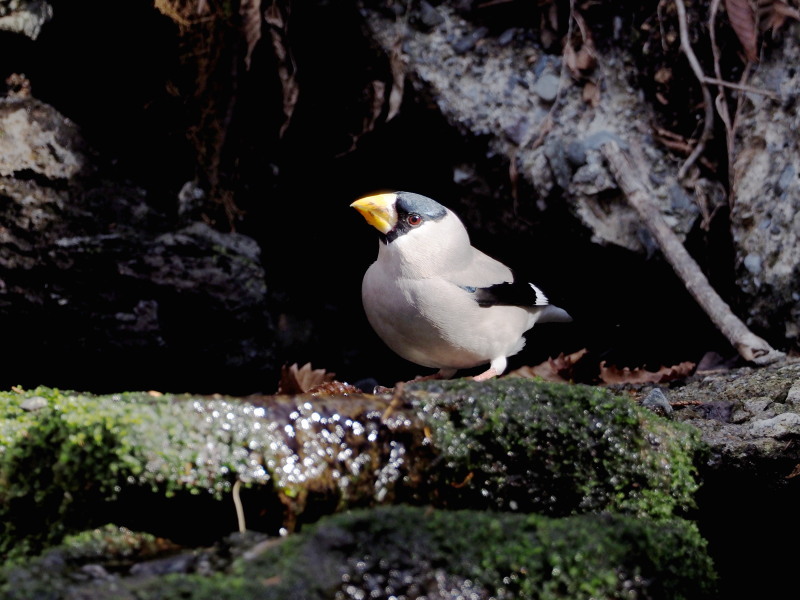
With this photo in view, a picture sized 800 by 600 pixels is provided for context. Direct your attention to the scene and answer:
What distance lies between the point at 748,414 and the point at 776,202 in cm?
199

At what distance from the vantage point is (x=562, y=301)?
231 inches

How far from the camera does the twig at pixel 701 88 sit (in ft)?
17.4

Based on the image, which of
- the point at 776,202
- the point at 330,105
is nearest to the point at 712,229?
the point at 776,202

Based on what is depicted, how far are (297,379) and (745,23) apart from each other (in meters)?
3.70

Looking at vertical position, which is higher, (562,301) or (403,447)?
(562,301)

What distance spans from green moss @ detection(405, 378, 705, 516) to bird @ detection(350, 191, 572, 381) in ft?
4.57

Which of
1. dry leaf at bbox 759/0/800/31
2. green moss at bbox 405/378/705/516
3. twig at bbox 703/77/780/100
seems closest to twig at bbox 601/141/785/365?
twig at bbox 703/77/780/100

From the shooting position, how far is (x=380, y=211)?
463 centimetres

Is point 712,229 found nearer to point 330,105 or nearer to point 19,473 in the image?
point 330,105

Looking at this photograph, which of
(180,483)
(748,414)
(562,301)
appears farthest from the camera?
(562,301)

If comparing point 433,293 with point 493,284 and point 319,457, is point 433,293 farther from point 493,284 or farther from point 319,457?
point 319,457

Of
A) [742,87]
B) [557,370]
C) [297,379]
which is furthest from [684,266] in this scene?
[297,379]

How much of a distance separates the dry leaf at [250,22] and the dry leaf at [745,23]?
10.2 ft

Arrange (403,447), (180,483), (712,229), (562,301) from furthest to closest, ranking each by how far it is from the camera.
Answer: (562,301)
(712,229)
(403,447)
(180,483)
